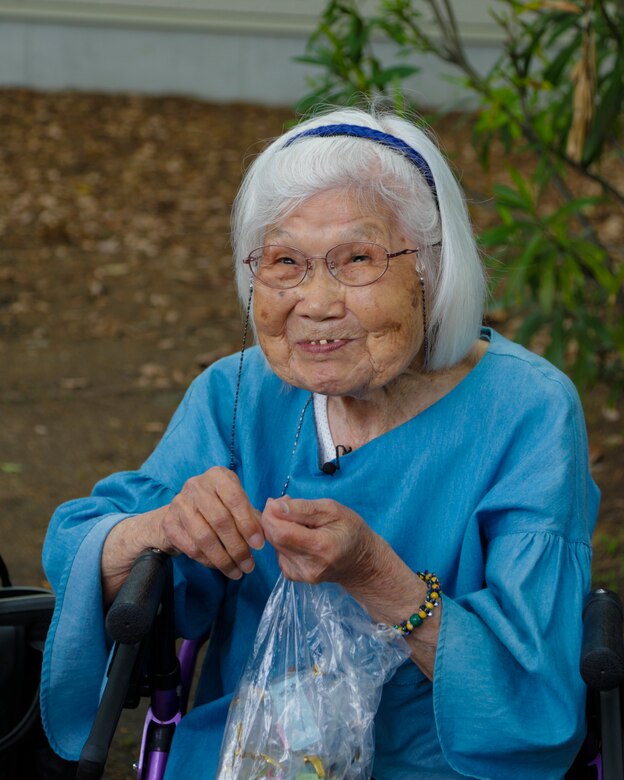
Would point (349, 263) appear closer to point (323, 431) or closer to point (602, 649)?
point (323, 431)

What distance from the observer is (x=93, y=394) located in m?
6.29

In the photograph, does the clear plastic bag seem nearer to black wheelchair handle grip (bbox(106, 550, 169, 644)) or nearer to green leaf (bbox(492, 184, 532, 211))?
black wheelchair handle grip (bbox(106, 550, 169, 644))

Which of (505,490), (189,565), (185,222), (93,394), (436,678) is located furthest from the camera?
(185,222)

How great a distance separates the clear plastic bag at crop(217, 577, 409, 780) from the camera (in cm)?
199

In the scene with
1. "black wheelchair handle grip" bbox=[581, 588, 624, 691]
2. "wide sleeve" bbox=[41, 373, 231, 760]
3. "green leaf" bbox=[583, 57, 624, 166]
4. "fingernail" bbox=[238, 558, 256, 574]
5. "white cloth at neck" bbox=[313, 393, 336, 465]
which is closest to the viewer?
"black wheelchair handle grip" bbox=[581, 588, 624, 691]

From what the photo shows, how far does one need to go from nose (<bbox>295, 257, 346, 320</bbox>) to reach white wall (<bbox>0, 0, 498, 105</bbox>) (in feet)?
29.2

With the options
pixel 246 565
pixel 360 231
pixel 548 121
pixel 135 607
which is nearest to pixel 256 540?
pixel 246 565

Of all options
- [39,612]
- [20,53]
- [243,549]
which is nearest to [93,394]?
[39,612]

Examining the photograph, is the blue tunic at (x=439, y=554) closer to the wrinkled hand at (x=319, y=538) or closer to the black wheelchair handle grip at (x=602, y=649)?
the black wheelchair handle grip at (x=602, y=649)

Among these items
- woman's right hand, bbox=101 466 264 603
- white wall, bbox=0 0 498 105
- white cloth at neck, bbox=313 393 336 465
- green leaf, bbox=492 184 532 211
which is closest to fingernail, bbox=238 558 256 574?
woman's right hand, bbox=101 466 264 603

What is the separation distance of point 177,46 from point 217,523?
32.7ft

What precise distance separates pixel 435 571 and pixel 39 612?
0.82 meters

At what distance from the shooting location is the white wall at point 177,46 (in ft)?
35.8

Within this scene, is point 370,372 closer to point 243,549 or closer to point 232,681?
point 243,549
